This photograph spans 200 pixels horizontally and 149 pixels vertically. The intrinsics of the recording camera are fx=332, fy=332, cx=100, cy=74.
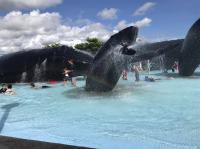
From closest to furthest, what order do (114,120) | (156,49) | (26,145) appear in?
(26,145) → (114,120) → (156,49)

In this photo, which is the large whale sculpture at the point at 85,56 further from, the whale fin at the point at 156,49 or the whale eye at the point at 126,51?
the whale eye at the point at 126,51

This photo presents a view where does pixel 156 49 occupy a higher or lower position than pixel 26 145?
higher

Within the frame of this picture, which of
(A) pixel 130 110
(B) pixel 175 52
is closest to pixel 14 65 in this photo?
(B) pixel 175 52

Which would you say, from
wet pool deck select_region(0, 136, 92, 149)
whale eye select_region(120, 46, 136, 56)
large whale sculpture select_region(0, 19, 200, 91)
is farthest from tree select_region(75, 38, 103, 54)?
wet pool deck select_region(0, 136, 92, 149)

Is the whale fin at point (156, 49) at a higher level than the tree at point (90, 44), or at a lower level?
lower

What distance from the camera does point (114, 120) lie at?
31.9 ft

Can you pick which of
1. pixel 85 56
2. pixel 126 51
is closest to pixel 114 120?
pixel 126 51

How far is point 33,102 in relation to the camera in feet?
48.2

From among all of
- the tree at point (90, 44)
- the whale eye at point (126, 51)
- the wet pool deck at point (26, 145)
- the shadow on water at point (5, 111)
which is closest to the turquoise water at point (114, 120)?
the shadow on water at point (5, 111)

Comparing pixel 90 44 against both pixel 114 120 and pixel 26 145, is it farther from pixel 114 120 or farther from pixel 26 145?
pixel 26 145

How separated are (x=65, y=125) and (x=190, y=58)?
13.5 m

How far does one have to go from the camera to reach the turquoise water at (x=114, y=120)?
7.64 meters

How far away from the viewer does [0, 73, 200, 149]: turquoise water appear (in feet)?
25.1

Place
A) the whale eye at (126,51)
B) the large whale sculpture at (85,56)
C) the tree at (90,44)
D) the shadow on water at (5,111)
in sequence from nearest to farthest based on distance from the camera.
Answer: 1. the shadow on water at (5,111)
2. the whale eye at (126,51)
3. the large whale sculpture at (85,56)
4. the tree at (90,44)
